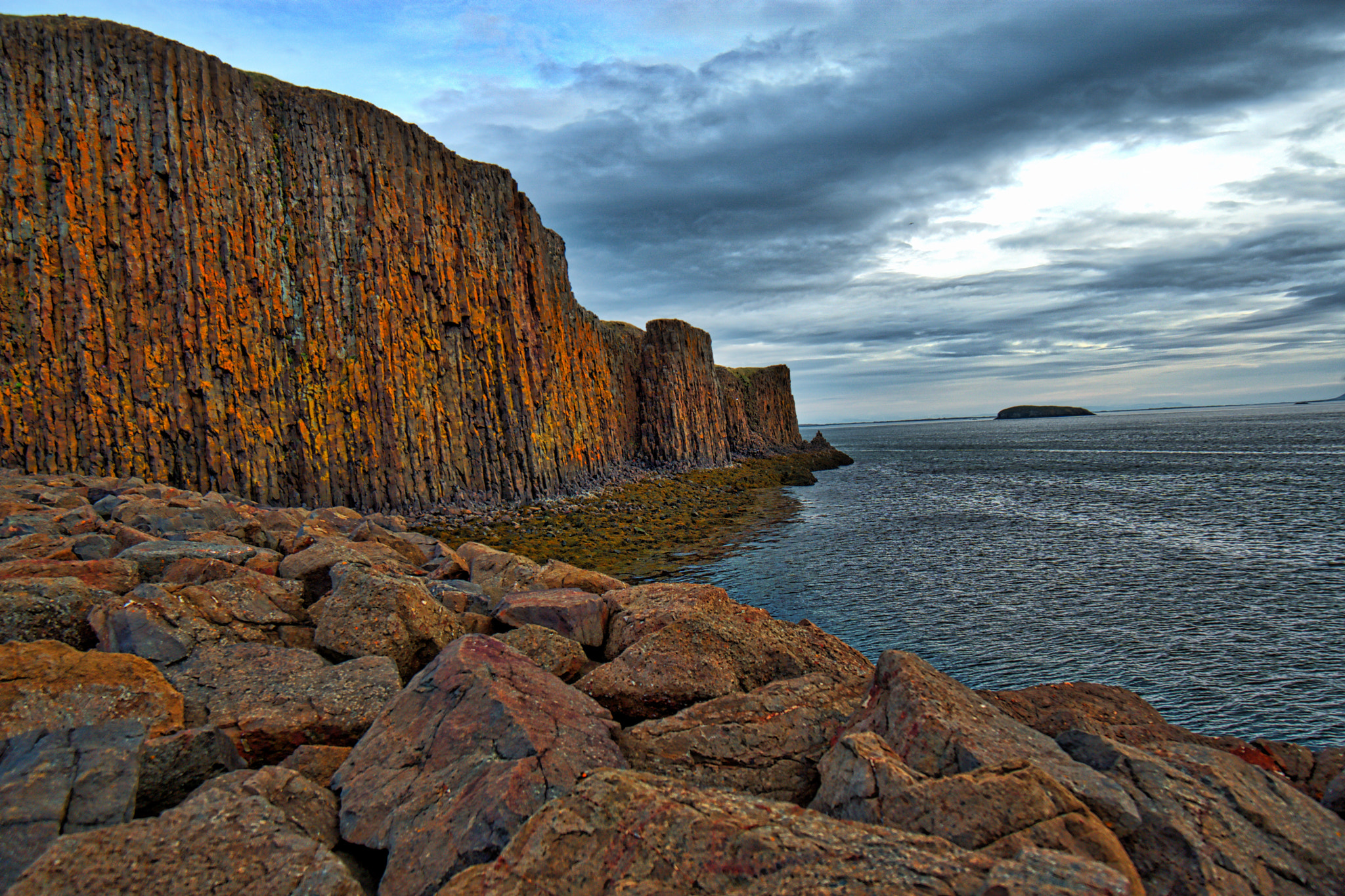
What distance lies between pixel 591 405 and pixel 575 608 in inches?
1565

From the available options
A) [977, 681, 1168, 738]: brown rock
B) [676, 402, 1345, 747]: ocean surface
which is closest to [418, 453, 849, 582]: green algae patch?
[676, 402, 1345, 747]: ocean surface

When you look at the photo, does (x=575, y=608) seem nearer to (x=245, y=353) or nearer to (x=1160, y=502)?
(x=245, y=353)

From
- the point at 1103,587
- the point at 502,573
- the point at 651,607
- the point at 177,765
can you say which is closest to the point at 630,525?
the point at 1103,587

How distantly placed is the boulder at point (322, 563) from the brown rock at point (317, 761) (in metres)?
3.79

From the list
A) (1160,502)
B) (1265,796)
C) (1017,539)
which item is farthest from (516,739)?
(1160,502)

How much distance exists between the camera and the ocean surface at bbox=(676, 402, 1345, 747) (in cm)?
1251

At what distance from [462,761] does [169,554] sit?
636 cm

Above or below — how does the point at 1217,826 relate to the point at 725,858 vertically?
below

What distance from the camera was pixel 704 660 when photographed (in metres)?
6.82

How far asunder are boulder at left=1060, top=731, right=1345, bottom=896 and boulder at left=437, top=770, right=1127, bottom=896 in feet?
Result: 4.15

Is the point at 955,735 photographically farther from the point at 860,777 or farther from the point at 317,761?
the point at 317,761

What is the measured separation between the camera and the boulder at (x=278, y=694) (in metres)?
5.37

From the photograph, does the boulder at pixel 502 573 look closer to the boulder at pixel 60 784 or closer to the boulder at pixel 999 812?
the boulder at pixel 60 784

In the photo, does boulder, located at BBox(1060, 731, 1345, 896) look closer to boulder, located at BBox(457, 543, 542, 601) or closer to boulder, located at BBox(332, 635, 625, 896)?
boulder, located at BBox(332, 635, 625, 896)
